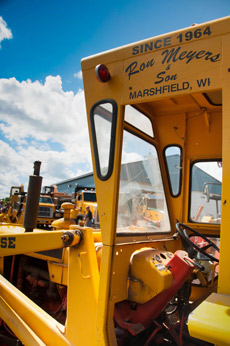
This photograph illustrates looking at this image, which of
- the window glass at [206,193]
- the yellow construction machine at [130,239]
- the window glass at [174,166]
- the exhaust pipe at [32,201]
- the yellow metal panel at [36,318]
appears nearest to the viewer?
the yellow construction machine at [130,239]

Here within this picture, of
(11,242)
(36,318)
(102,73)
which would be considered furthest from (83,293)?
(102,73)

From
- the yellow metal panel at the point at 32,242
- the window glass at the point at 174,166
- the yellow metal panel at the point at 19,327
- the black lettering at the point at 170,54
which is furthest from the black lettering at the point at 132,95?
the yellow metal panel at the point at 19,327

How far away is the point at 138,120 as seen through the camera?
2539 mm

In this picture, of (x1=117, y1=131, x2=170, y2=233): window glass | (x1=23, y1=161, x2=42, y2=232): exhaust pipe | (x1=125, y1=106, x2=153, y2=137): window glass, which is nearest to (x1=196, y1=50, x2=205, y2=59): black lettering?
(x1=125, y1=106, x2=153, y2=137): window glass

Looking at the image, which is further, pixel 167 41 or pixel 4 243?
pixel 4 243

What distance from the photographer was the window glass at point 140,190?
7.18 feet

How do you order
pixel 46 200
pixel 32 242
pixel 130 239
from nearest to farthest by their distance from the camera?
pixel 32 242 < pixel 130 239 < pixel 46 200

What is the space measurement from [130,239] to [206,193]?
1.40 meters

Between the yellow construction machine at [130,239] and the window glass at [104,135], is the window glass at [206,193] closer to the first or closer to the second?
the yellow construction machine at [130,239]

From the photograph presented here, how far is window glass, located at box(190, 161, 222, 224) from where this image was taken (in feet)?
10.1

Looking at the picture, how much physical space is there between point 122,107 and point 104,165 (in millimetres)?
420

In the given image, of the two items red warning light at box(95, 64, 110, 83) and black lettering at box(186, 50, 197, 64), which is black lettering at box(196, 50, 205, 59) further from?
red warning light at box(95, 64, 110, 83)

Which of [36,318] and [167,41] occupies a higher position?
[167,41]

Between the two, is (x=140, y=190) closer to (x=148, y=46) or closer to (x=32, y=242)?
(x=32, y=242)
